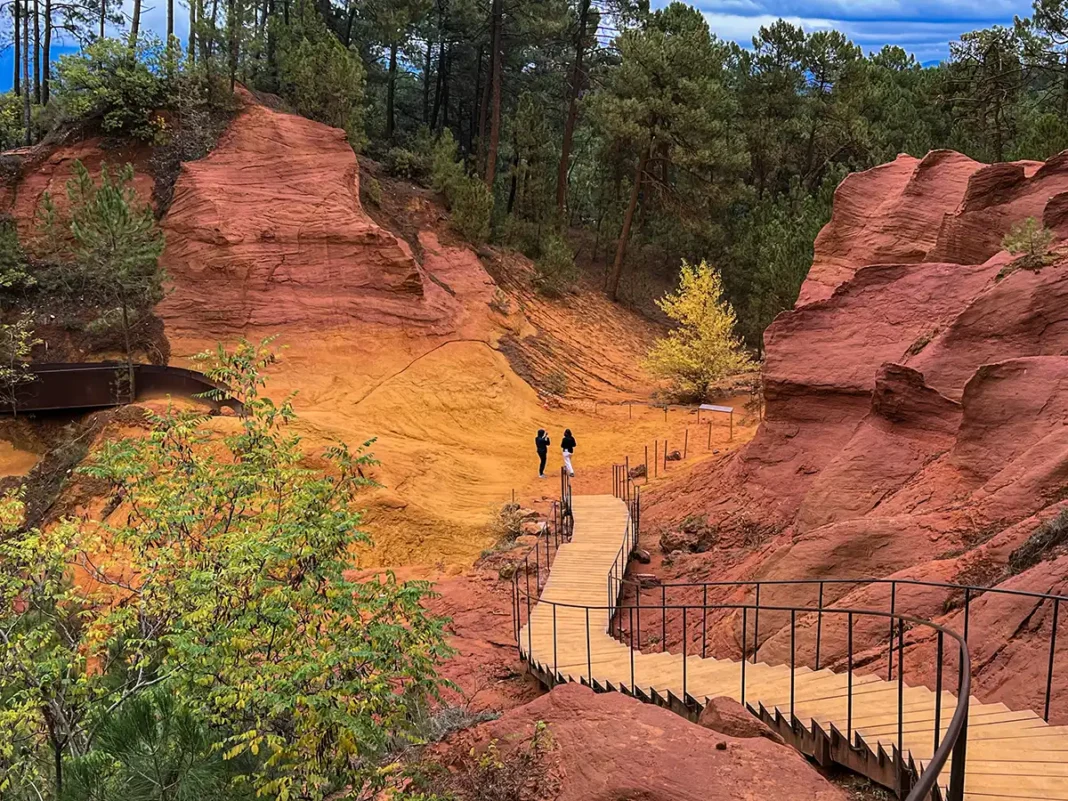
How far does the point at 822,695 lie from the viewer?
6969 millimetres

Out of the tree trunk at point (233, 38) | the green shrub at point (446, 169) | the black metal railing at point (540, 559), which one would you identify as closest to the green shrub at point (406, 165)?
the green shrub at point (446, 169)

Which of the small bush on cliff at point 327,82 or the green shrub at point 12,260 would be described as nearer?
the green shrub at point 12,260

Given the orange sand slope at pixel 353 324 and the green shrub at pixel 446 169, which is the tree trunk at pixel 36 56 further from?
the green shrub at pixel 446 169

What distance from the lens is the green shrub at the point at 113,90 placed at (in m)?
28.0

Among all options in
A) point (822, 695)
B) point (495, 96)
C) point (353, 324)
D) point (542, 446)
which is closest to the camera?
point (822, 695)

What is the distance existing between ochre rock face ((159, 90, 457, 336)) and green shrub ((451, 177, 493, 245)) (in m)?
4.98

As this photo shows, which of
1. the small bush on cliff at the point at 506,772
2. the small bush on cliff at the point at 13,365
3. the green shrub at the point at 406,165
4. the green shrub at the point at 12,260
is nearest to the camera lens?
the small bush on cliff at the point at 506,772

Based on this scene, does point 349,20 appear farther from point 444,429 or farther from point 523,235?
point 444,429

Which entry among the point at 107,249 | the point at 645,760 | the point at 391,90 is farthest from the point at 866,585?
the point at 391,90

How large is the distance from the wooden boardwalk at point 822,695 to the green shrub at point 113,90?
25298mm

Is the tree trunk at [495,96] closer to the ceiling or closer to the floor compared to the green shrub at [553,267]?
closer to the ceiling

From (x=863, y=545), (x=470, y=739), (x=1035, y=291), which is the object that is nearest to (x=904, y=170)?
(x=1035, y=291)

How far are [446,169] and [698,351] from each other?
48.1 feet

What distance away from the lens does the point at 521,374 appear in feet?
97.8
